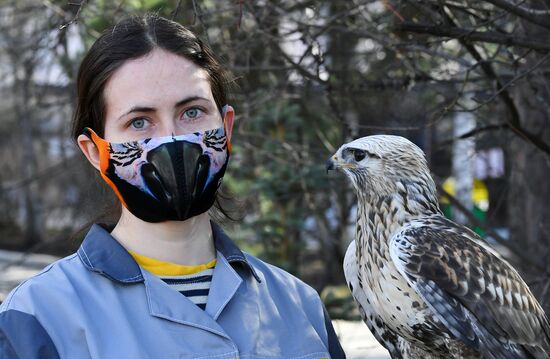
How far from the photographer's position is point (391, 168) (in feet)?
10.3

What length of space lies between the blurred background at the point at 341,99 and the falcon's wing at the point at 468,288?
3.16 feet

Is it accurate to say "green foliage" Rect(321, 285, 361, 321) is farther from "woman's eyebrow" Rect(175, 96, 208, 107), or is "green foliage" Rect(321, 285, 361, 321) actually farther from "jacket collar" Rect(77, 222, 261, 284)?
"woman's eyebrow" Rect(175, 96, 208, 107)

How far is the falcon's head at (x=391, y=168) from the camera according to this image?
3113mm

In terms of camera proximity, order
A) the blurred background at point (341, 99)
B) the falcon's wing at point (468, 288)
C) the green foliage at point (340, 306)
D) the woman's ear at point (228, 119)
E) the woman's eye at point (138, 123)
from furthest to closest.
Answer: the green foliage at point (340, 306) → the blurred background at point (341, 99) → the woman's ear at point (228, 119) → the falcon's wing at point (468, 288) → the woman's eye at point (138, 123)

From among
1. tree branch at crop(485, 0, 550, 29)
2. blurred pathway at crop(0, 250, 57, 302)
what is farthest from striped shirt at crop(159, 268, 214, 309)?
blurred pathway at crop(0, 250, 57, 302)

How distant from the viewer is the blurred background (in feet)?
14.5

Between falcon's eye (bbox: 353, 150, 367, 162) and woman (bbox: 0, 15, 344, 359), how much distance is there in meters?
0.53

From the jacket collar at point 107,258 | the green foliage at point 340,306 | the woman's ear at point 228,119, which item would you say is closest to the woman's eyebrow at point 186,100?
the woman's ear at point 228,119

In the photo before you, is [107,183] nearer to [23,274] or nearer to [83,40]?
[83,40]

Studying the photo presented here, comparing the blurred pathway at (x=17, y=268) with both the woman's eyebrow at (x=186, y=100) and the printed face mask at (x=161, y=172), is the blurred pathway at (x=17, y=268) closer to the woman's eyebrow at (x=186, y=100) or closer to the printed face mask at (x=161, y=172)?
the printed face mask at (x=161, y=172)

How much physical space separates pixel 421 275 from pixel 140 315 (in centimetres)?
99

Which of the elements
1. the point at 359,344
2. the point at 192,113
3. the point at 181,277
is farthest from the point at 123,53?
the point at 359,344

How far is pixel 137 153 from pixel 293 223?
5794 mm

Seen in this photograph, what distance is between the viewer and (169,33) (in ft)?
9.49
